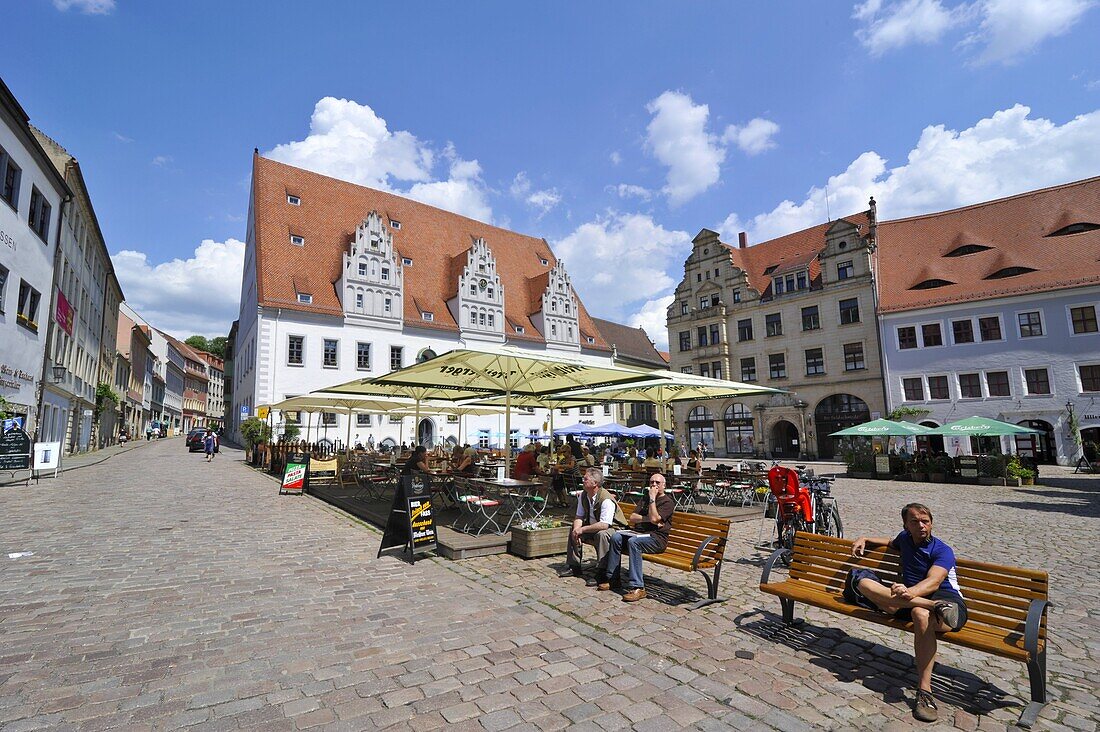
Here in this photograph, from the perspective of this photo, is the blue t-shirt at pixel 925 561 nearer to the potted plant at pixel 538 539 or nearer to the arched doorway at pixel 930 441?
the potted plant at pixel 538 539

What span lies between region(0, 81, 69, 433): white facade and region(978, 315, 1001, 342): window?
42.7 m

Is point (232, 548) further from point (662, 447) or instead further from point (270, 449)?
point (270, 449)

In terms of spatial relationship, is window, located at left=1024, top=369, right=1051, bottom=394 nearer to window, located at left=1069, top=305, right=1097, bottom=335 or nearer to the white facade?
→ window, located at left=1069, top=305, right=1097, bottom=335

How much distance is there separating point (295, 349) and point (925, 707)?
37.6 m

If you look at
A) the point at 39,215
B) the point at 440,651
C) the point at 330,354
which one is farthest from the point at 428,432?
the point at 440,651

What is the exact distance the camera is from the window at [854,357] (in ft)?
120

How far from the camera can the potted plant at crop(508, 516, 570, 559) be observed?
25.0 feet

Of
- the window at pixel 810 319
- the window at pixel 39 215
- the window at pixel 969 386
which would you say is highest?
the window at pixel 39 215

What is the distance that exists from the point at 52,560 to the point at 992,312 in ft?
130

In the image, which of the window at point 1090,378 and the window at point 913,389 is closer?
the window at point 1090,378

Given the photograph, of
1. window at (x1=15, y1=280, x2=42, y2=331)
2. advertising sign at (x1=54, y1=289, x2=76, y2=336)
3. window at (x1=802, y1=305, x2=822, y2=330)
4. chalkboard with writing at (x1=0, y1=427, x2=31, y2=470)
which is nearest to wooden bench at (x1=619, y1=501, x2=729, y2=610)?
chalkboard with writing at (x1=0, y1=427, x2=31, y2=470)

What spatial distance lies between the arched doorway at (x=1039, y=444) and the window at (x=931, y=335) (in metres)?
5.80

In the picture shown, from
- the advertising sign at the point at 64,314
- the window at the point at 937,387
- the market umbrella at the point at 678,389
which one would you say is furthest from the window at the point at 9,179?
the window at the point at 937,387

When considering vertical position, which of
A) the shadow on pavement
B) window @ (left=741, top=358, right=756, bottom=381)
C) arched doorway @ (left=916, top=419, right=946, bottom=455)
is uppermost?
window @ (left=741, top=358, right=756, bottom=381)
